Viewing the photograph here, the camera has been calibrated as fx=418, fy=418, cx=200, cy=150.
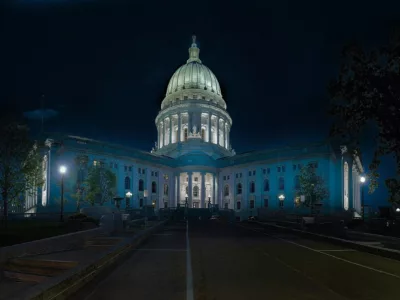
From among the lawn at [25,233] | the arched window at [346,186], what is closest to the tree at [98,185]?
the lawn at [25,233]

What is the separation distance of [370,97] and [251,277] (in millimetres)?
11173

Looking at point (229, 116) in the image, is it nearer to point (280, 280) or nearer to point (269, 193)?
point (269, 193)

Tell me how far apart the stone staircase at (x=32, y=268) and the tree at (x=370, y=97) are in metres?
A: 13.3

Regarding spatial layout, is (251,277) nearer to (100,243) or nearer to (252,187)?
(100,243)

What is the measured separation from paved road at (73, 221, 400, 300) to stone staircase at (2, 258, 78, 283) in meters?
1.77

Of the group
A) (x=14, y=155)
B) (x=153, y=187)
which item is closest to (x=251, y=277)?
(x=14, y=155)

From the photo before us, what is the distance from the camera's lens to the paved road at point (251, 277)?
9438mm

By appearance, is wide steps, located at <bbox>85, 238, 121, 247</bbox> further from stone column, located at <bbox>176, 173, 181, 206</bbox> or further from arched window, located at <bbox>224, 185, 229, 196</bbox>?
arched window, located at <bbox>224, 185, 229, 196</bbox>

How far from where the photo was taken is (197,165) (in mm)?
104062

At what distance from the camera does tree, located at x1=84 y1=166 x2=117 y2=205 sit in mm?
64306

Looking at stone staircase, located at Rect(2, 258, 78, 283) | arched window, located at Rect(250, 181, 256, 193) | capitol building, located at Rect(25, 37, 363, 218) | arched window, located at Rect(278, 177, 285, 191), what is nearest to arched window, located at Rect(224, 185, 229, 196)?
capitol building, located at Rect(25, 37, 363, 218)

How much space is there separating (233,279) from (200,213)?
68173 millimetres

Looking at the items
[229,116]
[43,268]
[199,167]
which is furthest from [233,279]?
[229,116]

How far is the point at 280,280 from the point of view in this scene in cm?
1134
